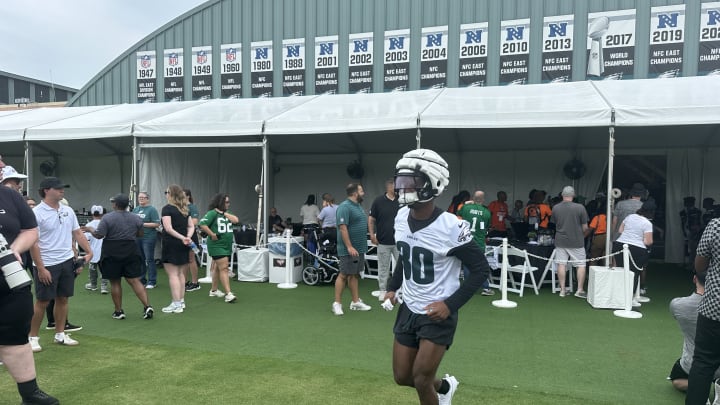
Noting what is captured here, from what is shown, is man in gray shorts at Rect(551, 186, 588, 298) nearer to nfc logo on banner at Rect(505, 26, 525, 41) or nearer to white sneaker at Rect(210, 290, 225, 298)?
white sneaker at Rect(210, 290, 225, 298)

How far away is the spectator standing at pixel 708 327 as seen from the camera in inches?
119

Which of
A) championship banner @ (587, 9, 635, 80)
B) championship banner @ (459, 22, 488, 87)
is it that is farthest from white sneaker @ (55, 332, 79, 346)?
championship banner @ (587, 9, 635, 80)

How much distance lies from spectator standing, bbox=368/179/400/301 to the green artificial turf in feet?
2.28

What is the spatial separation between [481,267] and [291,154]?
1179cm

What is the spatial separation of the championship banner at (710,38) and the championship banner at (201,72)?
1381 centimetres

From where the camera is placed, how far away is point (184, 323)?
6027 mm

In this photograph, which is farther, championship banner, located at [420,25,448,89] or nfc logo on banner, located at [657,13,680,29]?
championship banner, located at [420,25,448,89]

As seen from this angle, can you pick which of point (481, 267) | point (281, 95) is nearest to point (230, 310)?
point (481, 267)

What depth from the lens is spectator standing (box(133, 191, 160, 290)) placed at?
7902 millimetres

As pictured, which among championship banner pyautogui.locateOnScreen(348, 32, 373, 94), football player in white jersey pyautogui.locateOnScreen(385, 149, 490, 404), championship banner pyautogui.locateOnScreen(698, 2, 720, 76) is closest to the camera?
football player in white jersey pyautogui.locateOnScreen(385, 149, 490, 404)

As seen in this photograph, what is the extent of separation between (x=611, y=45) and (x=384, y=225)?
9376mm

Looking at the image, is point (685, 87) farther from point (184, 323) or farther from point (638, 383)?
point (184, 323)

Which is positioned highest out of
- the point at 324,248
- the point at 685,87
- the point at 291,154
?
the point at 685,87

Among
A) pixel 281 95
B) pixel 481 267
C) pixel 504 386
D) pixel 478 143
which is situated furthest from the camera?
pixel 281 95
